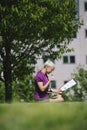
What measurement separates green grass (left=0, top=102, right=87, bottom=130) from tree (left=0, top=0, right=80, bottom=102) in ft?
104

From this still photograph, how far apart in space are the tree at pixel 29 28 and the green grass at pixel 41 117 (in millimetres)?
31585

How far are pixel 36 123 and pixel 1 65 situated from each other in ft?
122

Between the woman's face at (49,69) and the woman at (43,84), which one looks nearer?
the woman at (43,84)

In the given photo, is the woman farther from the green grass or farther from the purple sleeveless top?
the green grass

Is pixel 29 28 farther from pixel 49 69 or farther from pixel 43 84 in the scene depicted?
pixel 49 69

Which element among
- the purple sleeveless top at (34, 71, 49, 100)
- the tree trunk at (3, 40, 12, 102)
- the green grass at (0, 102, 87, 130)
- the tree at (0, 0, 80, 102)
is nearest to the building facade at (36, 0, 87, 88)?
the tree at (0, 0, 80, 102)

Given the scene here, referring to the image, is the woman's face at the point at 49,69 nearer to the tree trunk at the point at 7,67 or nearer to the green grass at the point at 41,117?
the green grass at the point at 41,117

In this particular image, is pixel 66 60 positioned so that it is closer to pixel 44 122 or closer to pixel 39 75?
pixel 39 75

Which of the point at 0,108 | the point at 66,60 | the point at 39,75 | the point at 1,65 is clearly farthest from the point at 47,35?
the point at 66,60

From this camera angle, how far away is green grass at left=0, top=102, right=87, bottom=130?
72.7 inches

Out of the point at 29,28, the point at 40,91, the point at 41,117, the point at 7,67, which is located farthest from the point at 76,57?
the point at 41,117

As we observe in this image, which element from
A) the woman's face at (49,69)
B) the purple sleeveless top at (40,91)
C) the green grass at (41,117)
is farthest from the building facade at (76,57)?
the green grass at (41,117)

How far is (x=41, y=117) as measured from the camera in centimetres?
191

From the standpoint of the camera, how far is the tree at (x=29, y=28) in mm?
34531
